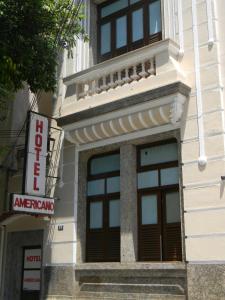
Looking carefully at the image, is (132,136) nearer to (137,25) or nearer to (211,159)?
(211,159)

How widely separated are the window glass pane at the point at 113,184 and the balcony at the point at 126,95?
1.07m

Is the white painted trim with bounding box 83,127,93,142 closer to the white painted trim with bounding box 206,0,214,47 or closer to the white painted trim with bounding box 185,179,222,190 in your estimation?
the white painted trim with bounding box 185,179,222,190

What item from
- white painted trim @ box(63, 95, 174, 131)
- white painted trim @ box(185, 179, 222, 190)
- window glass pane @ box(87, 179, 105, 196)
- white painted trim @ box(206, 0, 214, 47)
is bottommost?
white painted trim @ box(185, 179, 222, 190)

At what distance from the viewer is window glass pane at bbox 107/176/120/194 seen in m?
11.5

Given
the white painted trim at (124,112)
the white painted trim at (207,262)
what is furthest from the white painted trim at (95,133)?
the white painted trim at (207,262)

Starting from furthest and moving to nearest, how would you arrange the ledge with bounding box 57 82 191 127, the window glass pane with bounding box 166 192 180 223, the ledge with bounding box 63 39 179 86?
the ledge with bounding box 63 39 179 86
the window glass pane with bounding box 166 192 180 223
the ledge with bounding box 57 82 191 127

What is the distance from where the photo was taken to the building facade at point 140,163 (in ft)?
31.4

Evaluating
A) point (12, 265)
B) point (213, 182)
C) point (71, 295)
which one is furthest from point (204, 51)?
point (12, 265)

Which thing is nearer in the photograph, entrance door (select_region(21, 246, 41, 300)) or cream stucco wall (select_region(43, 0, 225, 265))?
cream stucco wall (select_region(43, 0, 225, 265))

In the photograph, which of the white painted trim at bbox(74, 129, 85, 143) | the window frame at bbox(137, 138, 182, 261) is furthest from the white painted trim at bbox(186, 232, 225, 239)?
the white painted trim at bbox(74, 129, 85, 143)

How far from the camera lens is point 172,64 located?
1034 cm

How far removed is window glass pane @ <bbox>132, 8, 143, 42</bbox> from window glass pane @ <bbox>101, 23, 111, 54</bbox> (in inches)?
35.8

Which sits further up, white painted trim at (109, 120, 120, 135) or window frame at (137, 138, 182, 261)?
white painted trim at (109, 120, 120, 135)

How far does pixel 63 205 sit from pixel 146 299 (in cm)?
343
